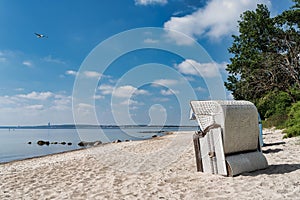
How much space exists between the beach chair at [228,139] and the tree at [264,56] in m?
19.0

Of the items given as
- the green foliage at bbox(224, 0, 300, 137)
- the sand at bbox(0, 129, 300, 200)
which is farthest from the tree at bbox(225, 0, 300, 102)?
the sand at bbox(0, 129, 300, 200)

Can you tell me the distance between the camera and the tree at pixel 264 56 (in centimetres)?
2489

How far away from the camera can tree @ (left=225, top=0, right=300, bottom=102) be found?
81.7 feet

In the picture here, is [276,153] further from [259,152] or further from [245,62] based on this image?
[245,62]

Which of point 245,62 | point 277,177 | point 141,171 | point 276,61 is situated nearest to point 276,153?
point 277,177

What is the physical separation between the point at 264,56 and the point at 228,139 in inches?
858

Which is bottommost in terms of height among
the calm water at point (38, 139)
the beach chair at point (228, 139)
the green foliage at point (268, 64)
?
the calm water at point (38, 139)

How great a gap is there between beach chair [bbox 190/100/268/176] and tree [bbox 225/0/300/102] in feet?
62.4

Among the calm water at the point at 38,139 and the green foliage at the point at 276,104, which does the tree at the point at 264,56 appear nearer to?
the green foliage at the point at 276,104

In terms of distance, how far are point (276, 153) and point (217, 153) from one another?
4023 millimetres

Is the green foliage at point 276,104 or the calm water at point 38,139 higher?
the green foliage at point 276,104

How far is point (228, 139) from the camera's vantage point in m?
7.18

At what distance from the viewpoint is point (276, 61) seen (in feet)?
81.3

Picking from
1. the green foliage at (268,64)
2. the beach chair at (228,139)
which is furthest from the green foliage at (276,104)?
the beach chair at (228,139)
